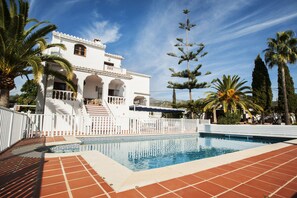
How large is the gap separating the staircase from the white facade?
0.47 m

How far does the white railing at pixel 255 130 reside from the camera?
11.2 meters

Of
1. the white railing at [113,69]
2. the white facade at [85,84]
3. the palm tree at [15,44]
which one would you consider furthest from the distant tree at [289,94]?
the palm tree at [15,44]

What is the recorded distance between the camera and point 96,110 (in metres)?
13.3

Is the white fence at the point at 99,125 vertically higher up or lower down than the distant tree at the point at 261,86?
lower down

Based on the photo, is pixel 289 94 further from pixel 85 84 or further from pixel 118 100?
pixel 85 84

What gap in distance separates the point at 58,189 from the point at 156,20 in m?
13.8

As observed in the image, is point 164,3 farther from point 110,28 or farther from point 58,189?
point 58,189

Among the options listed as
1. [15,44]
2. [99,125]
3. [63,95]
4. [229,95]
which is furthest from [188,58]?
[15,44]

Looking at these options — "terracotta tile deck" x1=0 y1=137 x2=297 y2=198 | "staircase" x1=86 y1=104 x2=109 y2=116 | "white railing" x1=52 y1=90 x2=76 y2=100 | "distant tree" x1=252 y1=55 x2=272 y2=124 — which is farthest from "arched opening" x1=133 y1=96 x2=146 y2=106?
"terracotta tile deck" x1=0 y1=137 x2=297 y2=198

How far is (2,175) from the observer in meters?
2.96

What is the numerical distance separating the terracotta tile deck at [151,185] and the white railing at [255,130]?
9.76 m

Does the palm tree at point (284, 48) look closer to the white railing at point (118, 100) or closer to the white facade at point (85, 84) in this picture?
the white facade at point (85, 84)

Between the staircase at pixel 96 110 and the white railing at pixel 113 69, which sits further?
the white railing at pixel 113 69

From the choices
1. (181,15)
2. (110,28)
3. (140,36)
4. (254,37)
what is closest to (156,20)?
(140,36)
